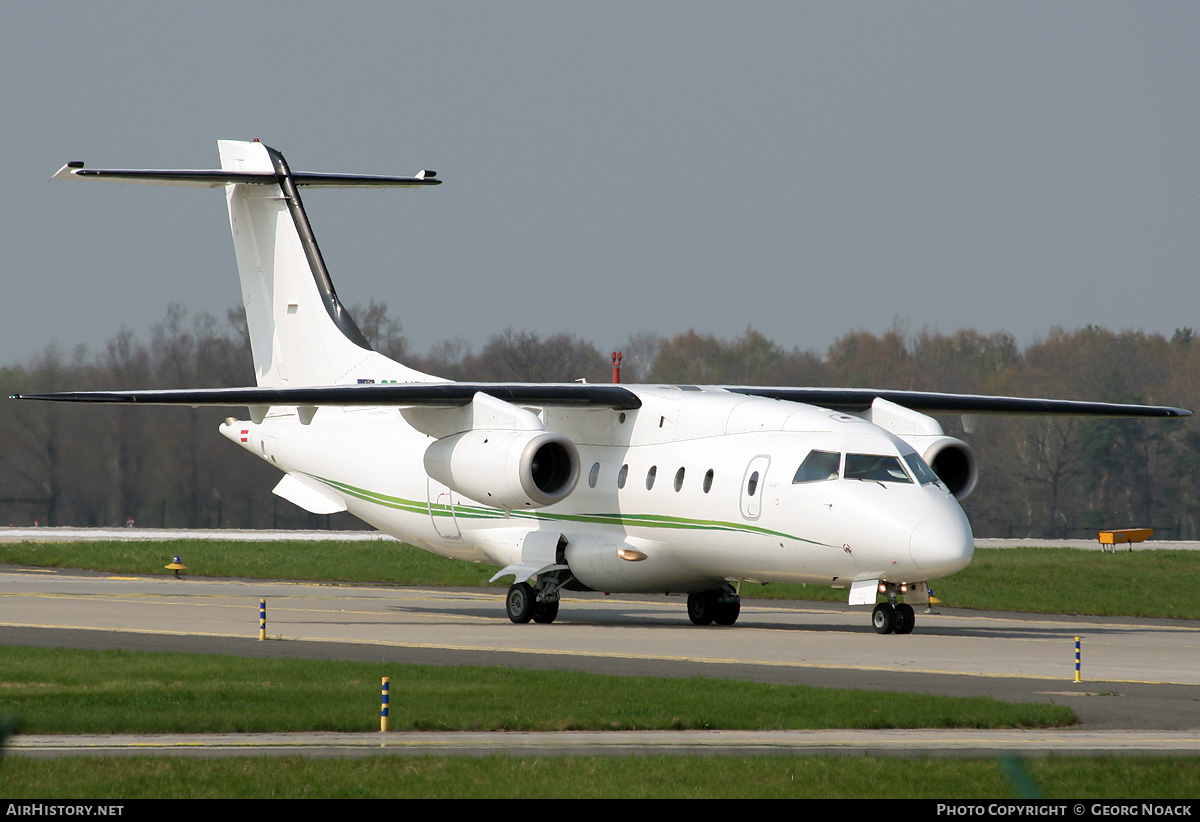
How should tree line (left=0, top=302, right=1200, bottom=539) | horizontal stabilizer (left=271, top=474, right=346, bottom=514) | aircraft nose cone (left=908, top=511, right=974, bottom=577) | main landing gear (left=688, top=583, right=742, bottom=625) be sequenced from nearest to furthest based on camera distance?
aircraft nose cone (left=908, top=511, right=974, bottom=577) < main landing gear (left=688, top=583, right=742, bottom=625) < horizontal stabilizer (left=271, top=474, right=346, bottom=514) < tree line (left=0, top=302, right=1200, bottom=539)

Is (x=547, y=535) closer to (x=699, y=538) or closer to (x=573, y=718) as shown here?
(x=699, y=538)

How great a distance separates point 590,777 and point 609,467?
1390 cm

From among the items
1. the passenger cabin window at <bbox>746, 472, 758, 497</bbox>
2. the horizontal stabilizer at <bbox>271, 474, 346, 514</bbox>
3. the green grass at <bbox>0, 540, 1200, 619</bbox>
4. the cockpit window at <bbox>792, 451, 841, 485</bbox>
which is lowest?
the green grass at <bbox>0, 540, 1200, 619</bbox>

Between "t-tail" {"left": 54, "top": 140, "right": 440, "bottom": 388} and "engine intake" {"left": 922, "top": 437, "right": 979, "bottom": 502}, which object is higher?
"t-tail" {"left": 54, "top": 140, "right": 440, "bottom": 388}

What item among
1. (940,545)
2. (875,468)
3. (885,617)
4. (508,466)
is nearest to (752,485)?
(875,468)

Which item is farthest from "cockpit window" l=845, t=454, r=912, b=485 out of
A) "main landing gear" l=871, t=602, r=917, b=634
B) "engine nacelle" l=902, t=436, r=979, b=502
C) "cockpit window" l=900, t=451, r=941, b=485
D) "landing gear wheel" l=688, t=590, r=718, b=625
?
"landing gear wheel" l=688, t=590, r=718, b=625

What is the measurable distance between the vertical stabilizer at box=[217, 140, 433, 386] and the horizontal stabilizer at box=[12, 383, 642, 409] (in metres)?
5.06

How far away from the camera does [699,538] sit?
21.7 m

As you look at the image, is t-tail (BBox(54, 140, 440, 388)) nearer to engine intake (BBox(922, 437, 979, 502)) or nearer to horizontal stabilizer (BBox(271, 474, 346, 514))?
horizontal stabilizer (BBox(271, 474, 346, 514))

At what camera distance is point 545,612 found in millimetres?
23344

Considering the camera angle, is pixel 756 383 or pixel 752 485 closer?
pixel 752 485

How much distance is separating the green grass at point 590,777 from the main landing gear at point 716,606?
43.5 ft

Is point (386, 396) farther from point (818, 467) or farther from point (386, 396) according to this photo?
point (818, 467)

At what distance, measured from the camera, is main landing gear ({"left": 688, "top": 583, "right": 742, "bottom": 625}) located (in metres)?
23.5
